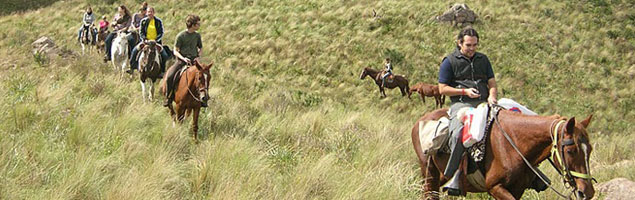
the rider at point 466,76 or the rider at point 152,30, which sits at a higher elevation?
the rider at point 466,76

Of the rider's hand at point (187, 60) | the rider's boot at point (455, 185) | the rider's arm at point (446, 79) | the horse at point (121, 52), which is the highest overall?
the rider's arm at point (446, 79)

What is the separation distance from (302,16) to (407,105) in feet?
38.4

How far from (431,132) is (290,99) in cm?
847

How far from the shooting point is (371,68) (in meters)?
24.5

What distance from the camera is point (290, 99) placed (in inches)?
527

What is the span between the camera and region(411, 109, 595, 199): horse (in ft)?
12.5

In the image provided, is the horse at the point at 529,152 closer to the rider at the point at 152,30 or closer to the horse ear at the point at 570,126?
the horse ear at the point at 570,126

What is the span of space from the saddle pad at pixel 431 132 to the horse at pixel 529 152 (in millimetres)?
400

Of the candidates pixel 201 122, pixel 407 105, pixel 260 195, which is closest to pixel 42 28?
pixel 407 105

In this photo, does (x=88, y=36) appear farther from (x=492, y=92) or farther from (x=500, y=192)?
(x=500, y=192)

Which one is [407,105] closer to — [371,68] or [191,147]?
[371,68]

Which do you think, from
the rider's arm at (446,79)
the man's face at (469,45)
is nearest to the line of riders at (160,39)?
the rider's arm at (446,79)

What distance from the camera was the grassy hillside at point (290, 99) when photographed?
195 inches

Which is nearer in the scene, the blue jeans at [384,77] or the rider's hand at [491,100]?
the rider's hand at [491,100]
